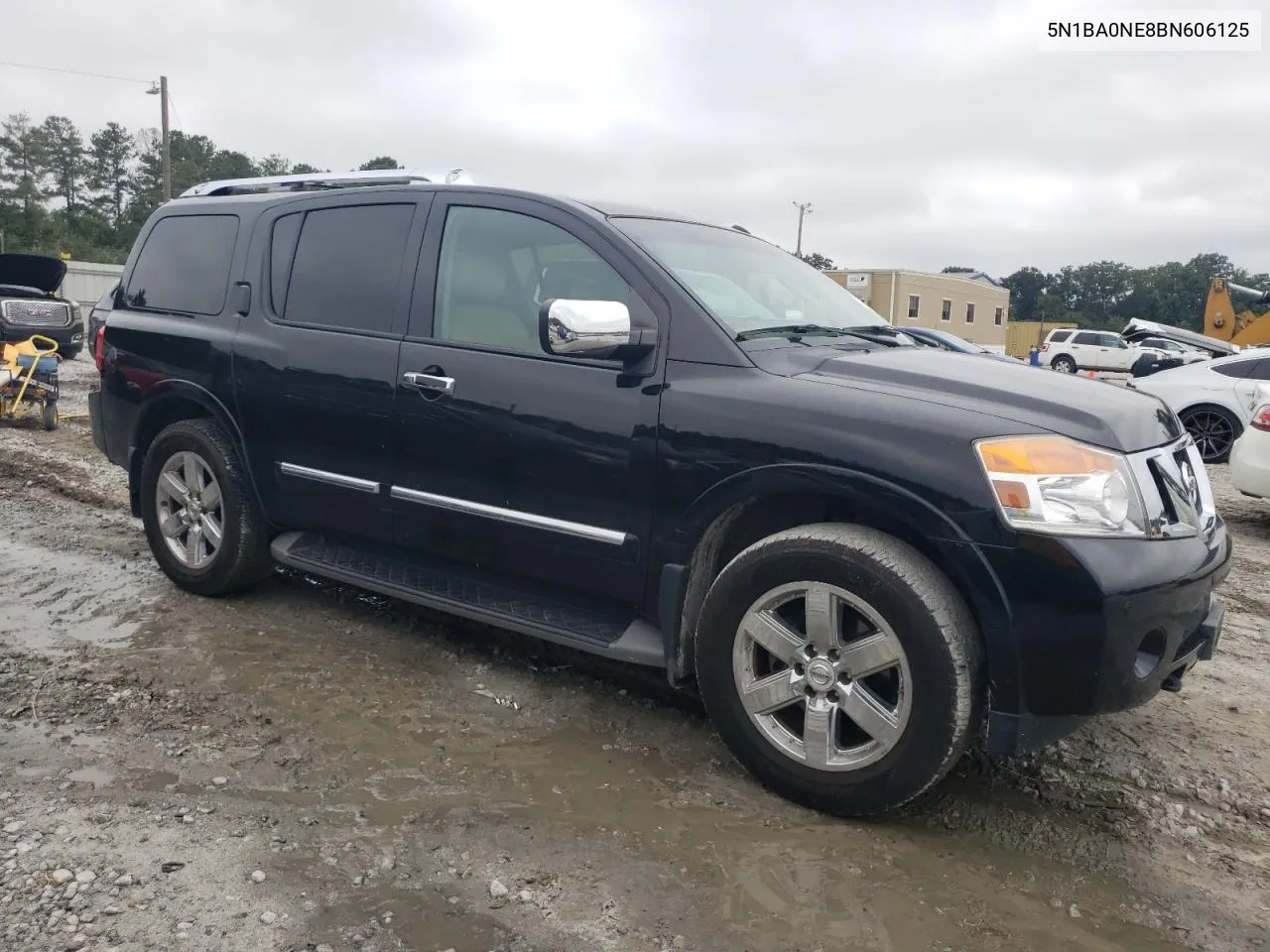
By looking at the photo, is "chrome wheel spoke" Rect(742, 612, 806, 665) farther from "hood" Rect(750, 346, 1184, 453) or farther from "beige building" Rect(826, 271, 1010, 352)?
"beige building" Rect(826, 271, 1010, 352)

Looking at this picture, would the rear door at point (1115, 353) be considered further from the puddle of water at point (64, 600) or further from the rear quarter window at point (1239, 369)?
the puddle of water at point (64, 600)

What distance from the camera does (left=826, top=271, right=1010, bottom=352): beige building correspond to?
181ft

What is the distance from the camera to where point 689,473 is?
3.09 metres

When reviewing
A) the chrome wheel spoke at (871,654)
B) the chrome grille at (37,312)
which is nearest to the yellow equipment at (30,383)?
the chrome grille at (37,312)

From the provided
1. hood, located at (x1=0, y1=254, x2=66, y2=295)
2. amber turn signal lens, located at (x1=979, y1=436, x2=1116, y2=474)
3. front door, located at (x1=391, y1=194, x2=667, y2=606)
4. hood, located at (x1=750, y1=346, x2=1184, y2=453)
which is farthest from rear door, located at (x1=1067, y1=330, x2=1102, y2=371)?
amber turn signal lens, located at (x1=979, y1=436, x2=1116, y2=474)

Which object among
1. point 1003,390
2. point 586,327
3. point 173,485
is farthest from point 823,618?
point 173,485

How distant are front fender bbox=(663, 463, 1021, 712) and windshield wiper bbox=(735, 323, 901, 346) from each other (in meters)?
0.56

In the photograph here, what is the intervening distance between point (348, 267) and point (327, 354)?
0.40 meters

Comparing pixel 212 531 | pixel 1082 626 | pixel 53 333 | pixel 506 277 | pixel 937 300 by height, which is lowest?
pixel 212 531

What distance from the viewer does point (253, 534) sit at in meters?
4.46

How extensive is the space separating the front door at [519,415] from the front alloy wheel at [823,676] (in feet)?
1.68

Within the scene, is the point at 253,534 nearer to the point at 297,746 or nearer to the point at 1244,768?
the point at 297,746

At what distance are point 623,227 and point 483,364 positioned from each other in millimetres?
720

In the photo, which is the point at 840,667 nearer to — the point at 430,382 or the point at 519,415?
the point at 519,415
